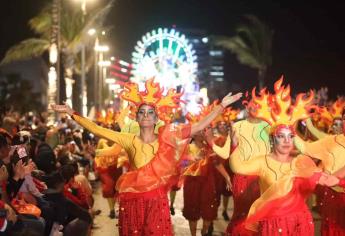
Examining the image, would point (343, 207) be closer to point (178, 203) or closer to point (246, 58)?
point (178, 203)

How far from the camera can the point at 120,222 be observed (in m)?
7.19

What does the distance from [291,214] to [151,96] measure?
7.11ft

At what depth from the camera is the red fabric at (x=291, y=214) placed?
636cm

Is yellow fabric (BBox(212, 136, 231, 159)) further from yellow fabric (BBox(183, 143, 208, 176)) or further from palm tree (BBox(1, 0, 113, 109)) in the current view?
palm tree (BBox(1, 0, 113, 109))

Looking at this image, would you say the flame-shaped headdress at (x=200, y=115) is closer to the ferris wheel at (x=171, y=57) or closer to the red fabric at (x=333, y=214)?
the red fabric at (x=333, y=214)

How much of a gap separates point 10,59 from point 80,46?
10.9ft

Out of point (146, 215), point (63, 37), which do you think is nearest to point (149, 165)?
point (146, 215)

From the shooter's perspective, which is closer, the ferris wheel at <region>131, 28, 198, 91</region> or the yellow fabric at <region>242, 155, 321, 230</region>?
the yellow fabric at <region>242, 155, 321, 230</region>

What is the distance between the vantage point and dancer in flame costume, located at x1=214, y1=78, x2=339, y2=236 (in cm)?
641

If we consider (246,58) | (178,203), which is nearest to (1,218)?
(178,203)

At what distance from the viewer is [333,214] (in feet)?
26.6

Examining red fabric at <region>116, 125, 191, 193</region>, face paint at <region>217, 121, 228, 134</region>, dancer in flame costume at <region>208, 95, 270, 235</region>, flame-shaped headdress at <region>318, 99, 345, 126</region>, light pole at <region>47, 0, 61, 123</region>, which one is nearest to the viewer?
red fabric at <region>116, 125, 191, 193</region>

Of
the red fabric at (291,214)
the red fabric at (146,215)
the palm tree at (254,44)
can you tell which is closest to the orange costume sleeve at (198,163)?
the red fabric at (146,215)

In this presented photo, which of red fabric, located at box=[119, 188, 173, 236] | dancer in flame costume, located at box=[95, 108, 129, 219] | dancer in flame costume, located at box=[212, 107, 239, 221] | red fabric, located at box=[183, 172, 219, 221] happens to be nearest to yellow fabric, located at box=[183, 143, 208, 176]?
red fabric, located at box=[183, 172, 219, 221]
